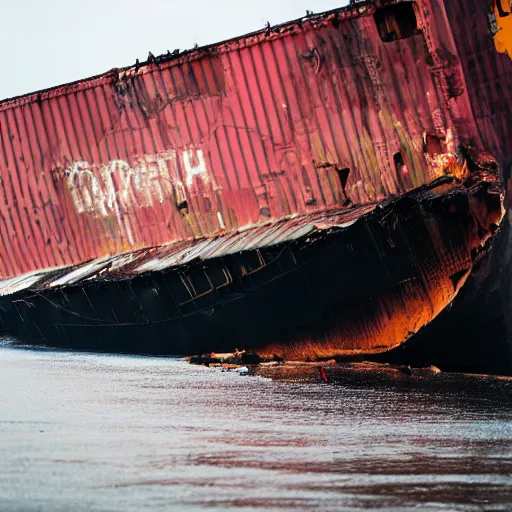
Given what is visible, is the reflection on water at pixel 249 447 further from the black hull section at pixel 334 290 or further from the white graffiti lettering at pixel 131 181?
the white graffiti lettering at pixel 131 181

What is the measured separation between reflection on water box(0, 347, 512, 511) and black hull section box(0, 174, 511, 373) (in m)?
2.15

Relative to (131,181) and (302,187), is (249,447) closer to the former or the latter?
(302,187)

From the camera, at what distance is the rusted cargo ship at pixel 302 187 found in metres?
14.8

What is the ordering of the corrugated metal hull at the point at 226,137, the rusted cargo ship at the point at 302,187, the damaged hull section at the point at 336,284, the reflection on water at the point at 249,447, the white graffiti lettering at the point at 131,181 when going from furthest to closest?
the white graffiti lettering at the point at 131,181, the corrugated metal hull at the point at 226,137, the rusted cargo ship at the point at 302,187, the damaged hull section at the point at 336,284, the reflection on water at the point at 249,447

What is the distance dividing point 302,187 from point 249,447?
9.06 meters

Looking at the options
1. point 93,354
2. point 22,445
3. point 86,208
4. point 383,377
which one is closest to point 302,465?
point 22,445

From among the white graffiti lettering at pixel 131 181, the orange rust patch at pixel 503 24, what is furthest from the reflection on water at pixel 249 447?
the white graffiti lettering at pixel 131 181

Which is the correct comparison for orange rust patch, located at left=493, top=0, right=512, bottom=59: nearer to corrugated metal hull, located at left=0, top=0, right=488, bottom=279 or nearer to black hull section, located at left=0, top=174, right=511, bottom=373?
corrugated metal hull, located at left=0, top=0, right=488, bottom=279

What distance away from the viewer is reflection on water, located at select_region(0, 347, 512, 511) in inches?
247

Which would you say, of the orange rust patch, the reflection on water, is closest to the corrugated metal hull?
the orange rust patch

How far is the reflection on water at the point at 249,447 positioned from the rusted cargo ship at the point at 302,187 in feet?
7.35

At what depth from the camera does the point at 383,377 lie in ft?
47.1

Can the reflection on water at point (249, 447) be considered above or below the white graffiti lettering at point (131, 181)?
below

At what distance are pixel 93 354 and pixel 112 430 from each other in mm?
10857
